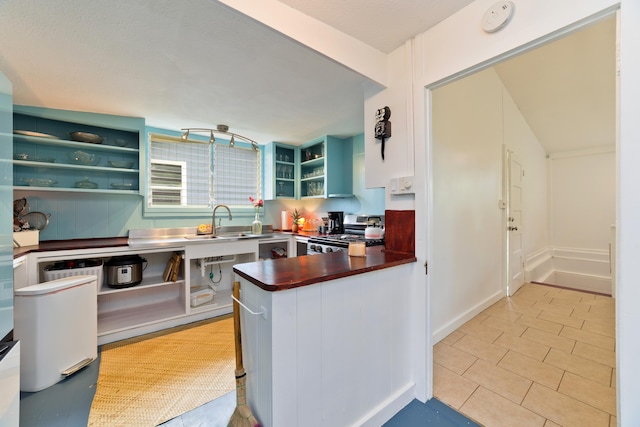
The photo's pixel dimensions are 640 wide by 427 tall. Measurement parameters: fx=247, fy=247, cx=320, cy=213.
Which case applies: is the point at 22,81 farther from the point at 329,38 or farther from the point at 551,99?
the point at 551,99

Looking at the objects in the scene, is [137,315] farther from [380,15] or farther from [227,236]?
[380,15]

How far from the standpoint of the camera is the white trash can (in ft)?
5.31

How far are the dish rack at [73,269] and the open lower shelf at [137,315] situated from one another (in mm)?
400

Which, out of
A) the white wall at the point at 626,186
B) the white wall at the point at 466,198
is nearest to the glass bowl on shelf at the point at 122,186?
the white wall at the point at 466,198

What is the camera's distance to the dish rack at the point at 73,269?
2.07 meters

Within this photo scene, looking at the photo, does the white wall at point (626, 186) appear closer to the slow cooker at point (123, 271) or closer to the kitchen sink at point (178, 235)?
the kitchen sink at point (178, 235)

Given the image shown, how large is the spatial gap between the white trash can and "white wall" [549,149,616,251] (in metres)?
7.46

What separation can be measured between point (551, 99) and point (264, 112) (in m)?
4.11

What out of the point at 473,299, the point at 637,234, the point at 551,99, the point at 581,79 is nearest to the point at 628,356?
the point at 637,234

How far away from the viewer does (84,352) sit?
1854 millimetres

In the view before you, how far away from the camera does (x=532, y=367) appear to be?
6.07ft

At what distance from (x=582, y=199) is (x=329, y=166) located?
521 cm

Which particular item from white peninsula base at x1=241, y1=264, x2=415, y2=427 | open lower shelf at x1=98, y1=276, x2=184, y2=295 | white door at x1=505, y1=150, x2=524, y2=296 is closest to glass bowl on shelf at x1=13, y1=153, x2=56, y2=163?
open lower shelf at x1=98, y1=276, x2=184, y2=295

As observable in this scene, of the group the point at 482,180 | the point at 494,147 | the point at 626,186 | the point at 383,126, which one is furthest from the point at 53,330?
the point at 494,147
